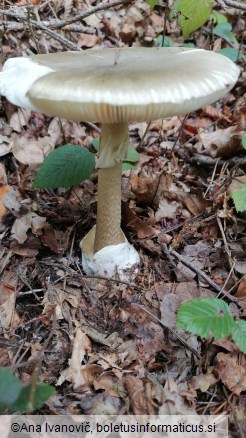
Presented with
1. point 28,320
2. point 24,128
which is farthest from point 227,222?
point 24,128

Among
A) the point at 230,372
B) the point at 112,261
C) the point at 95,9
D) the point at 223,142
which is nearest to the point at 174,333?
the point at 230,372

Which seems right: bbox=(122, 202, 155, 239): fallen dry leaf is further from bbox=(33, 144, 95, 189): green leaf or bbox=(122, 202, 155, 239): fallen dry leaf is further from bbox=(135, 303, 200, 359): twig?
bbox=(135, 303, 200, 359): twig

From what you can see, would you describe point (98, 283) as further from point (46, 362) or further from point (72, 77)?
point (72, 77)

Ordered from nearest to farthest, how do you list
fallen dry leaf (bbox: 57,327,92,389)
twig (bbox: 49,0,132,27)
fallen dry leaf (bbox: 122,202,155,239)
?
fallen dry leaf (bbox: 57,327,92,389) < fallen dry leaf (bbox: 122,202,155,239) < twig (bbox: 49,0,132,27)

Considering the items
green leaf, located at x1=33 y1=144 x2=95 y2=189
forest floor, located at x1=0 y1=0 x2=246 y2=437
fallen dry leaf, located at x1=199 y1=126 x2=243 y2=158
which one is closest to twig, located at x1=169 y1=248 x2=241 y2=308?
forest floor, located at x1=0 y1=0 x2=246 y2=437

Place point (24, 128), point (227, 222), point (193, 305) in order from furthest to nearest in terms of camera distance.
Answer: point (24, 128)
point (227, 222)
point (193, 305)

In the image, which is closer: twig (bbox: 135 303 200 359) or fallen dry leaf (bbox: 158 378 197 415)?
fallen dry leaf (bbox: 158 378 197 415)

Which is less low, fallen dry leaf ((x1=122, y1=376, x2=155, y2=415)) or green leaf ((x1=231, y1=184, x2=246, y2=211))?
green leaf ((x1=231, y1=184, x2=246, y2=211))
